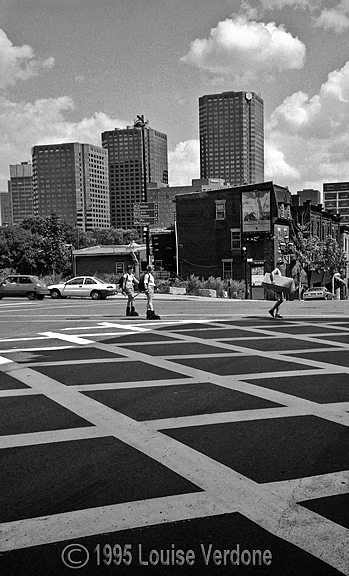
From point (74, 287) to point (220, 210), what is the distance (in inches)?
1117

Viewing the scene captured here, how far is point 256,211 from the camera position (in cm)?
5809

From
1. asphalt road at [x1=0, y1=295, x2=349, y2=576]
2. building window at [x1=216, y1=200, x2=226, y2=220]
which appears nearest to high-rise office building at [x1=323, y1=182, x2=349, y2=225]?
building window at [x1=216, y1=200, x2=226, y2=220]

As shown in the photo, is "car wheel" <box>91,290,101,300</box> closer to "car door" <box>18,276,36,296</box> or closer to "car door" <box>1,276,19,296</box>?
"car door" <box>18,276,36,296</box>

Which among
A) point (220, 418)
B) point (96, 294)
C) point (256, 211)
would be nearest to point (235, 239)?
point (256, 211)


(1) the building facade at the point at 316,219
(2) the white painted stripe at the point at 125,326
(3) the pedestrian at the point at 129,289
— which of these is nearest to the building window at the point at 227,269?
(1) the building facade at the point at 316,219

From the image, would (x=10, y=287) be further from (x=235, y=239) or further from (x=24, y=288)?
(x=235, y=239)

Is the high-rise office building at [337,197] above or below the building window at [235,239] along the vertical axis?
above

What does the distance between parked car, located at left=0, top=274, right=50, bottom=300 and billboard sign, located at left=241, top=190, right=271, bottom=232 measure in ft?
93.8

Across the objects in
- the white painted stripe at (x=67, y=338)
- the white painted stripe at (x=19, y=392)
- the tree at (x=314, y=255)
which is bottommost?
the white painted stripe at (x=19, y=392)

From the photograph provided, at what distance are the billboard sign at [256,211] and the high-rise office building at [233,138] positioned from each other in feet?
416

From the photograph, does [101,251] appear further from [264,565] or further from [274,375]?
[264,565]

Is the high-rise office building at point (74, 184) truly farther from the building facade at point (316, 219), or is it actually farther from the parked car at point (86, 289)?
the parked car at point (86, 289)

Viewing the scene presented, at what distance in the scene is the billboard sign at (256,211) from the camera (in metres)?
57.7

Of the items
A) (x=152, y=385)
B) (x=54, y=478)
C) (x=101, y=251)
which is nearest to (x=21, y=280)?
(x=152, y=385)
